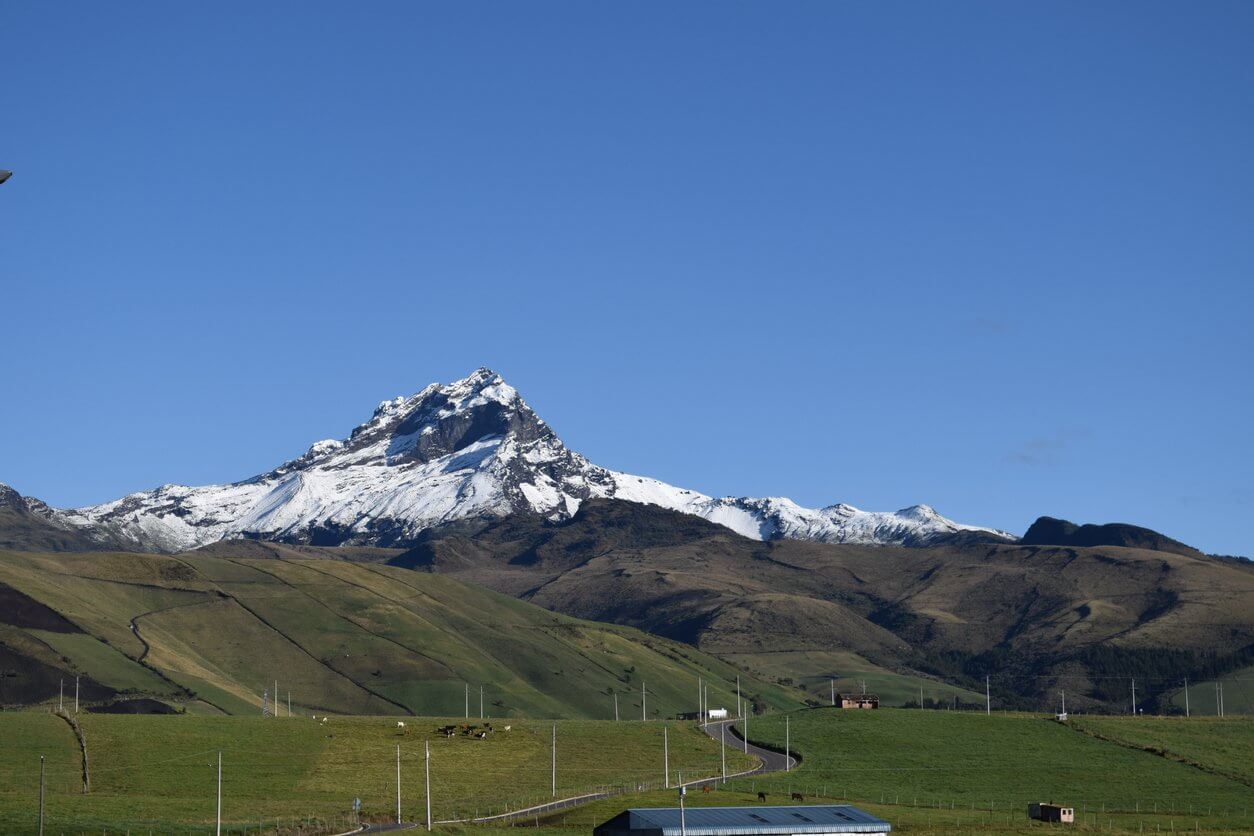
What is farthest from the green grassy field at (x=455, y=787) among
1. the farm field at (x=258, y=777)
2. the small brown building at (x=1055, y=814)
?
the small brown building at (x=1055, y=814)

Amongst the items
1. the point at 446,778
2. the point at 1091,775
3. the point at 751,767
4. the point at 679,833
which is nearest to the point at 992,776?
the point at 1091,775

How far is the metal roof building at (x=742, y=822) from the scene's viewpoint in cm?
12225

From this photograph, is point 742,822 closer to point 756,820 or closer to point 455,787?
point 756,820

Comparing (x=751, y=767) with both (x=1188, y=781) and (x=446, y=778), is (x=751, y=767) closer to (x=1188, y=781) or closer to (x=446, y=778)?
(x=446, y=778)

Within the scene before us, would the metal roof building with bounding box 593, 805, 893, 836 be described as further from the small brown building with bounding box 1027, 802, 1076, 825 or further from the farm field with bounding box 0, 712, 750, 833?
the small brown building with bounding box 1027, 802, 1076, 825

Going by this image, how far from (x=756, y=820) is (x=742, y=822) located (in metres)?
1.31

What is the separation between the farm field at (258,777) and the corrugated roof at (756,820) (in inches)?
1051

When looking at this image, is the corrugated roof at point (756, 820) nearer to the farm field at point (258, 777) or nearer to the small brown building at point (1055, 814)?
the small brown building at point (1055, 814)

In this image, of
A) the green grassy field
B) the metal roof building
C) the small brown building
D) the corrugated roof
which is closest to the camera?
the metal roof building

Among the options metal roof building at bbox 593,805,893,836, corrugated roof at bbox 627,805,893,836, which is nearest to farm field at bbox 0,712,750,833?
metal roof building at bbox 593,805,893,836

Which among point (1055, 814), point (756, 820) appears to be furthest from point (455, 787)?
point (1055, 814)

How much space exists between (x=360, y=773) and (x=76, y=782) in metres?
28.8

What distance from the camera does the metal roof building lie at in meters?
122

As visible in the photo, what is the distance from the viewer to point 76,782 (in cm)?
16850
